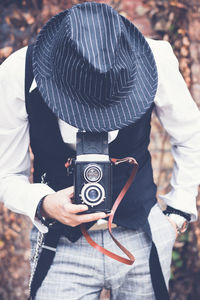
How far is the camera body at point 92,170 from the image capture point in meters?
1.16

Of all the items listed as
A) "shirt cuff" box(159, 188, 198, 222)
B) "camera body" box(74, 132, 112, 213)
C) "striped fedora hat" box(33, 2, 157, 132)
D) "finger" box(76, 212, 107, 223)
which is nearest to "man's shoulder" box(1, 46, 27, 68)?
"striped fedora hat" box(33, 2, 157, 132)

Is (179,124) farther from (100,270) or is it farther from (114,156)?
(100,270)

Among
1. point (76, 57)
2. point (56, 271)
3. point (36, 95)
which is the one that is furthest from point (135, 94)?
point (56, 271)

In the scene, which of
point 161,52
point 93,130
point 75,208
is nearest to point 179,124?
point 161,52

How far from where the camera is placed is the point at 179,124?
148 centimetres

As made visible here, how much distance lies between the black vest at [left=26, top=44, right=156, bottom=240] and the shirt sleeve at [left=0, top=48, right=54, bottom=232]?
1.5 inches

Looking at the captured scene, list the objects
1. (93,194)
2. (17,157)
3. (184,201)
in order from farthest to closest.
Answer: (184,201), (17,157), (93,194)

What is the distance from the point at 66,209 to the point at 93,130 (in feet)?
0.87

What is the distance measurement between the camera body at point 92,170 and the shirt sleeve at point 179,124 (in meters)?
0.37

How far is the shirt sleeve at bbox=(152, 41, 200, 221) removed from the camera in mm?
1390

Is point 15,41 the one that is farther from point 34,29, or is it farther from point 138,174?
point 138,174

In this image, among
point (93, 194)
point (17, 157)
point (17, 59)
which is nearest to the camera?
→ point (93, 194)

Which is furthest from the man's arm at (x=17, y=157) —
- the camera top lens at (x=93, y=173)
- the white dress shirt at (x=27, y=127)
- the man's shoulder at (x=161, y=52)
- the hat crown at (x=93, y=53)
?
the man's shoulder at (x=161, y=52)

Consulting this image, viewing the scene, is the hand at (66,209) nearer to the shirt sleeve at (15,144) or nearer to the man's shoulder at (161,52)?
the shirt sleeve at (15,144)
